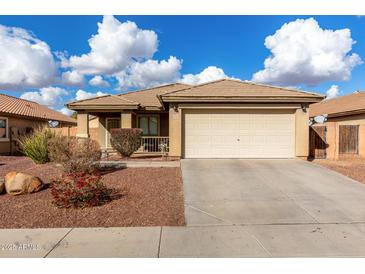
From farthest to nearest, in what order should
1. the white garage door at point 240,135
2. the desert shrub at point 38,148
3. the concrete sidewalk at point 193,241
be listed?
1. the white garage door at point 240,135
2. the desert shrub at point 38,148
3. the concrete sidewalk at point 193,241

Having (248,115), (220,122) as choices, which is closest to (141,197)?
(220,122)

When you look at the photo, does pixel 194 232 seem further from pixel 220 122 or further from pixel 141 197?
pixel 220 122

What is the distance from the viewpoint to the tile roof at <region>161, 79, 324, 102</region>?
1221 cm

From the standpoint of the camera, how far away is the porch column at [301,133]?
1228 cm

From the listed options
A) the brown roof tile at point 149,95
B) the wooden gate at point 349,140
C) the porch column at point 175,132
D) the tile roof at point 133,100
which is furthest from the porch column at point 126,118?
the wooden gate at point 349,140

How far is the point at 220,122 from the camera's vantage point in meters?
12.6

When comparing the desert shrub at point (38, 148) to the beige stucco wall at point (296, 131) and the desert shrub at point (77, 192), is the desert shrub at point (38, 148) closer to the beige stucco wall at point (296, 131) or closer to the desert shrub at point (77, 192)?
the beige stucco wall at point (296, 131)

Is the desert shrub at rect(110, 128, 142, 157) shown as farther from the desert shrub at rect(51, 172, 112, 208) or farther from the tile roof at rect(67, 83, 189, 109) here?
the desert shrub at rect(51, 172, 112, 208)

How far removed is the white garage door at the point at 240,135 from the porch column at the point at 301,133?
0.68 feet

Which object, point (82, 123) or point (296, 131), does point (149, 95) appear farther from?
point (296, 131)

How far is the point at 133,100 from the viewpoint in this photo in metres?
17.9

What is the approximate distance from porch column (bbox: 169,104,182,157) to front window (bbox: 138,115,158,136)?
563 centimetres

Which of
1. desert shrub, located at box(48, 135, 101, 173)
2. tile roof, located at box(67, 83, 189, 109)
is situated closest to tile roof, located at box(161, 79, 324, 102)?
tile roof, located at box(67, 83, 189, 109)

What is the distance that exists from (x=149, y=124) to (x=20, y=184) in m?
11.1
